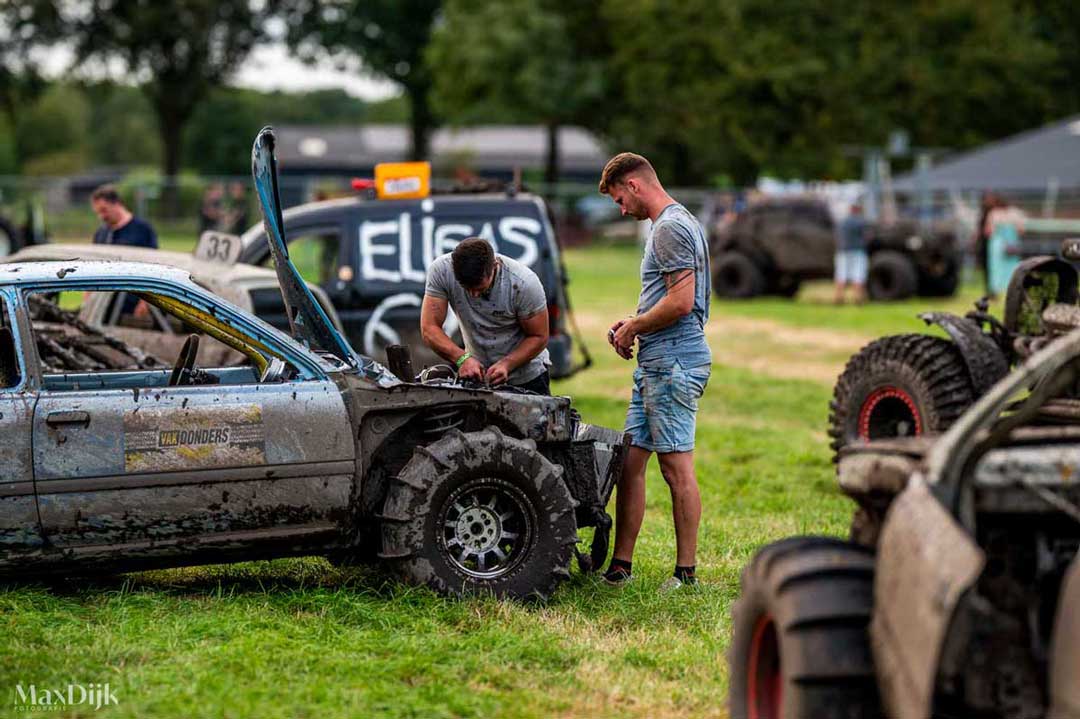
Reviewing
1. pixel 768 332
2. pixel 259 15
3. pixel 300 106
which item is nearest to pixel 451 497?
pixel 768 332

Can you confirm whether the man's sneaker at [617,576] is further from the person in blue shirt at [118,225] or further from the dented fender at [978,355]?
the person in blue shirt at [118,225]

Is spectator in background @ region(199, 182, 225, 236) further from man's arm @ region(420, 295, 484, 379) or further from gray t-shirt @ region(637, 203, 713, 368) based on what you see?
gray t-shirt @ region(637, 203, 713, 368)

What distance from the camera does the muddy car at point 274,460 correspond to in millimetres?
5789

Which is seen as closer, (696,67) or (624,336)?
(624,336)

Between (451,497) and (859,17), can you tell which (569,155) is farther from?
(451,497)

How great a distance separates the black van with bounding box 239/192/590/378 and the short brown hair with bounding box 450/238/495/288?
438 centimetres

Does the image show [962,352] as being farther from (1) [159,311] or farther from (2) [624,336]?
(1) [159,311]

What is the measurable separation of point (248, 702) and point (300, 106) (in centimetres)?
11889

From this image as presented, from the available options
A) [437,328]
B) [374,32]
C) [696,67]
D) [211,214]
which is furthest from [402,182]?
[374,32]

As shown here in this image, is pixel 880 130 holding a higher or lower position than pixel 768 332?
higher

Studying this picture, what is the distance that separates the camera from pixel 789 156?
49.7 meters

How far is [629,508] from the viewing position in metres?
6.80

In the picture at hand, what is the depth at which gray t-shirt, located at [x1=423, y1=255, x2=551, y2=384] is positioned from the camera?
6.97 meters

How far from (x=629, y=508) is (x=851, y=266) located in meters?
17.9
